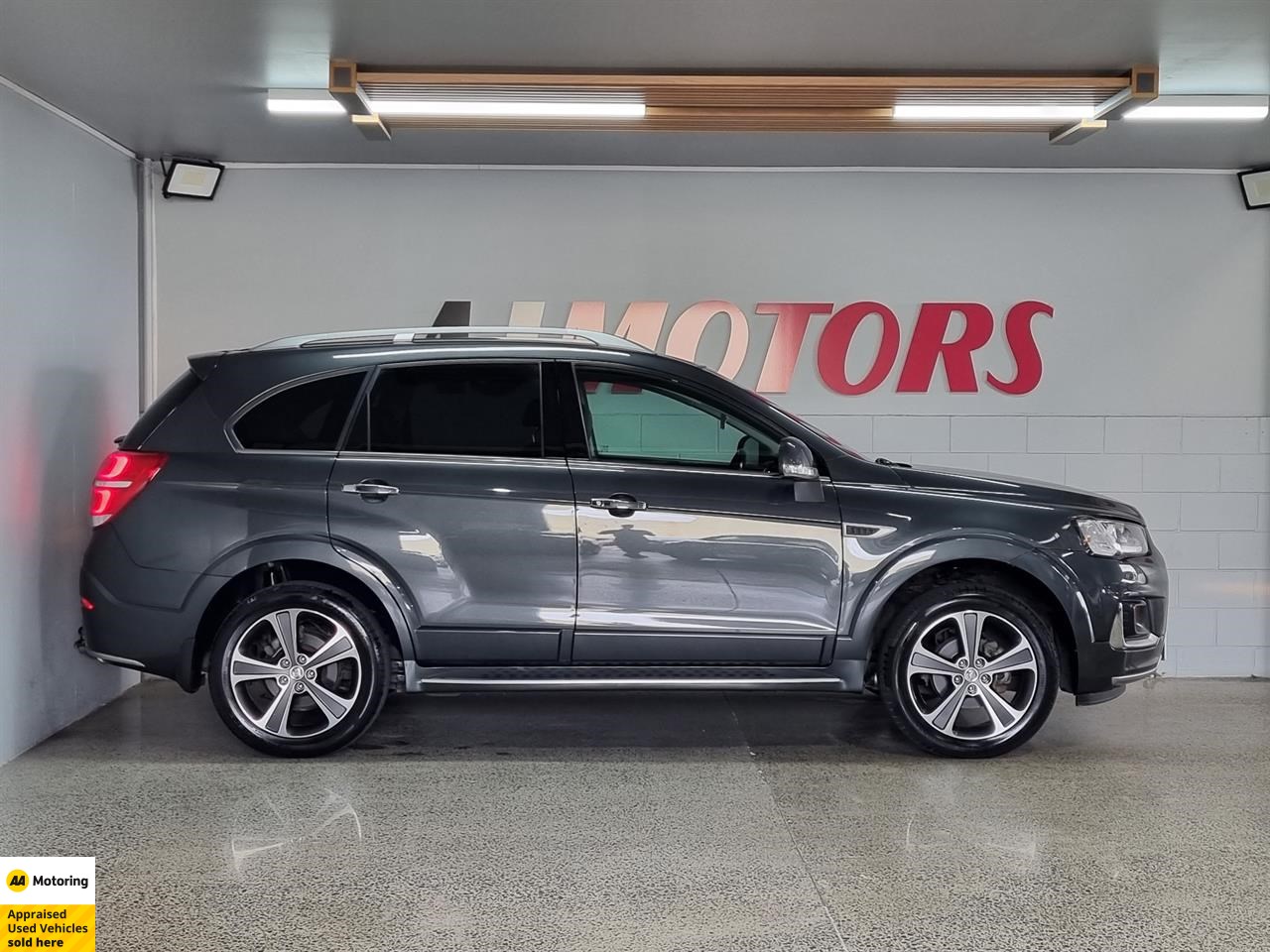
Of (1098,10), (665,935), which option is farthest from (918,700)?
(1098,10)

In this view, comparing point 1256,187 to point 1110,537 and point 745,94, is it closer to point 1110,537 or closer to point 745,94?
point 1110,537

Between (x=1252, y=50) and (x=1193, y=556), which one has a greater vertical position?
(x=1252, y=50)

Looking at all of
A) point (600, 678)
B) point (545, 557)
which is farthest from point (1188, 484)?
point (545, 557)

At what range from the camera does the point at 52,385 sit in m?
5.36

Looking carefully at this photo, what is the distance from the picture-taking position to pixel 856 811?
4215mm

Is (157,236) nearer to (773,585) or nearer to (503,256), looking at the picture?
(503,256)

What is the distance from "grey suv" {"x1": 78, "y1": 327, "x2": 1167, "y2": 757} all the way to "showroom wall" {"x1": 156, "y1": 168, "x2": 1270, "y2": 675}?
1797 mm

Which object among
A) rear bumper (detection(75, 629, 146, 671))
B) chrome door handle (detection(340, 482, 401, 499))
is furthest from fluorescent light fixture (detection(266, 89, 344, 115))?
rear bumper (detection(75, 629, 146, 671))

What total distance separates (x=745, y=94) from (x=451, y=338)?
1676 millimetres

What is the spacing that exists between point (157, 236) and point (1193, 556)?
6304 millimetres

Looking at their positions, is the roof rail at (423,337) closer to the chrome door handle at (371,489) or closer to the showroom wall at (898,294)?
the chrome door handle at (371,489)

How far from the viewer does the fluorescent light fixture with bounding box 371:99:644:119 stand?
199 inches

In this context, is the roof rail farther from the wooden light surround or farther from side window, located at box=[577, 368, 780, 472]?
the wooden light surround

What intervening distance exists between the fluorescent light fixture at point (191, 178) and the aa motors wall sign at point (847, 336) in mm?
1491
